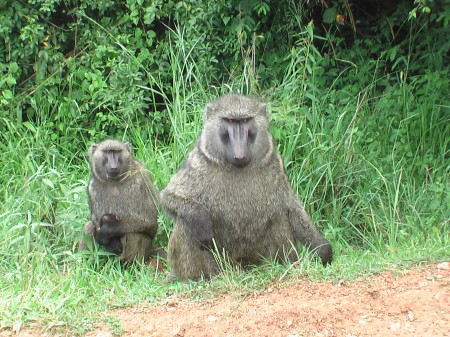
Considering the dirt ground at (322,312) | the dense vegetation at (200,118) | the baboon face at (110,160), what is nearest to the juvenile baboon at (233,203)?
the dense vegetation at (200,118)

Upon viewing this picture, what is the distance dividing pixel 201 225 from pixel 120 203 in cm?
132

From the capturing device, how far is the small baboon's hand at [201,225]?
4.36 meters

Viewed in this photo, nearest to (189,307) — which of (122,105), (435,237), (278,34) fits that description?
(435,237)

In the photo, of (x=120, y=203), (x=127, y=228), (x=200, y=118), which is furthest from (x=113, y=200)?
(x=200, y=118)

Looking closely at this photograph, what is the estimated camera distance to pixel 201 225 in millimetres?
4355

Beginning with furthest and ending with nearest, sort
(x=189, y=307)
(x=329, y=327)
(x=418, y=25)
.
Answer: (x=418, y=25), (x=189, y=307), (x=329, y=327)

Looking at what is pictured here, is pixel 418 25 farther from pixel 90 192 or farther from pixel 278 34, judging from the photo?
pixel 90 192

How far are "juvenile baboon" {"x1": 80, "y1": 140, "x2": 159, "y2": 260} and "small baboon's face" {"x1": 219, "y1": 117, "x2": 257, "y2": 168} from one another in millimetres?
1309

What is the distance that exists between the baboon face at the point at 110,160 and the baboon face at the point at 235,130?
114cm

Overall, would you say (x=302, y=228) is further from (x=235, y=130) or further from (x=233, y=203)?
(x=235, y=130)

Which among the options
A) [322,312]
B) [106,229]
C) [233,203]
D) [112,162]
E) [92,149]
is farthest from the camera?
[92,149]

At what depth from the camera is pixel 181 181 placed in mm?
4520

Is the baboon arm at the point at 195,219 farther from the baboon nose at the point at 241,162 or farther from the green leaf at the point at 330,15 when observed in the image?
the green leaf at the point at 330,15

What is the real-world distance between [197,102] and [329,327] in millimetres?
2955
